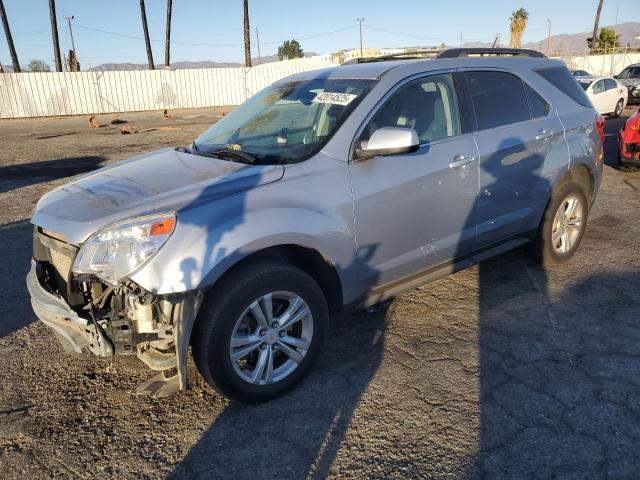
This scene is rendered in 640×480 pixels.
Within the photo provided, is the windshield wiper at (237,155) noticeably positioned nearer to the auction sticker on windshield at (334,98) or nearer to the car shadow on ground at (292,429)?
the auction sticker on windshield at (334,98)

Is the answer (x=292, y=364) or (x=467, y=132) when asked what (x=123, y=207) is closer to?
(x=292, y=364)

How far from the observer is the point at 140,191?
2.91 meters

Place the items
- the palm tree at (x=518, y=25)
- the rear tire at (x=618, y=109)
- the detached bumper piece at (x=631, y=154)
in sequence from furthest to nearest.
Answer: the palm tree at (x=518, y=25) → the rear tire at (x=618, y=109) → the detached bumper piece at (x=631, y=154)

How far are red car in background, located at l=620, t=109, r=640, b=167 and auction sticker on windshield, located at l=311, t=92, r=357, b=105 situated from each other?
23.0 ft

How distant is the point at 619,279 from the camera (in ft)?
14.8

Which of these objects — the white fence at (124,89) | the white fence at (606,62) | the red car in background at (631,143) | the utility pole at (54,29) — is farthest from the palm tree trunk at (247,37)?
Answer: the red car in background at (631,143)

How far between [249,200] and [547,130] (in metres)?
2.82

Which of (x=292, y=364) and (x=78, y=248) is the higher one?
(x=78, y=248)

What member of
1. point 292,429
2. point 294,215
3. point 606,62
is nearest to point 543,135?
point 294,215

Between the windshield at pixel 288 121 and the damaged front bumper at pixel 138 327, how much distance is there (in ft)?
3.57

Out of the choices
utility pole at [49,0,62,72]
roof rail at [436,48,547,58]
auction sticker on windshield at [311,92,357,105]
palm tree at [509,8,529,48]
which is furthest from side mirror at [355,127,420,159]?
palm tree at [509,8,529,48]

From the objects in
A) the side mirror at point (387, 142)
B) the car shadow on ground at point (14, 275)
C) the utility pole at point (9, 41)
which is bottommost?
the car shadow on ground at point (14, 275)

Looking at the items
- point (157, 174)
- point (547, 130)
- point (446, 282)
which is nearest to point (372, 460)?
point (157, 174)

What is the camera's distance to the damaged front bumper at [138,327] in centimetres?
260
